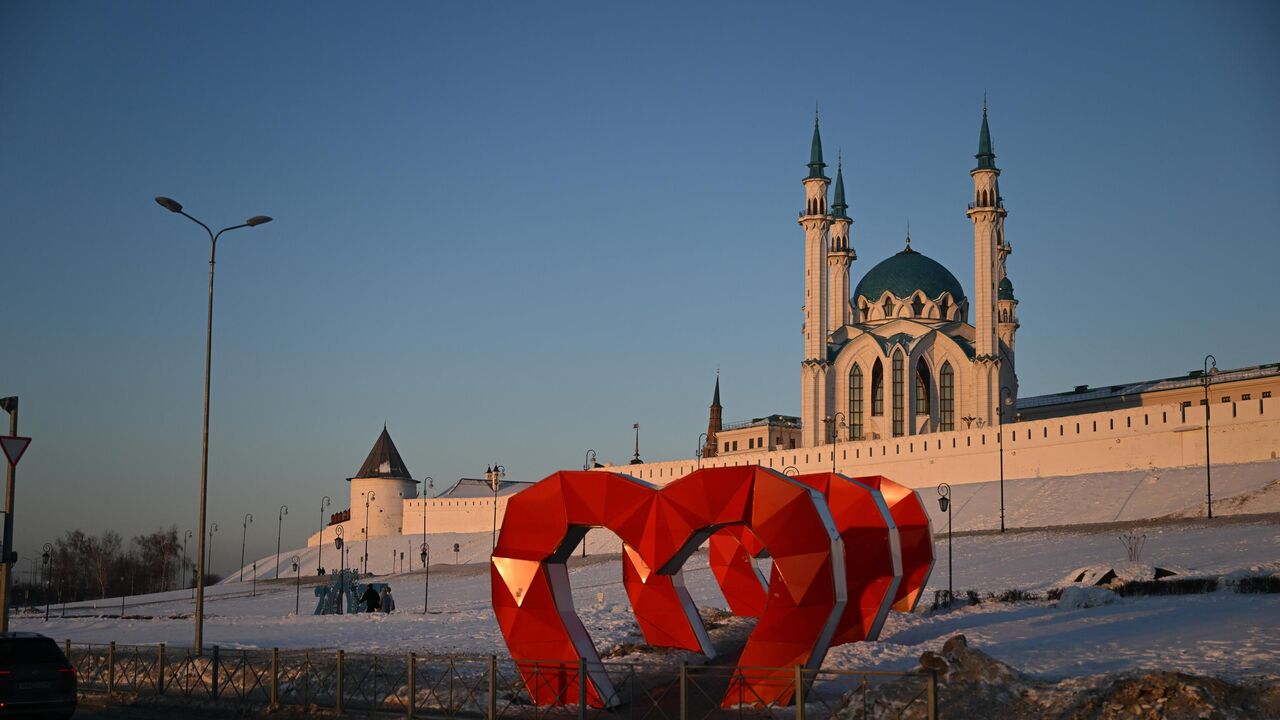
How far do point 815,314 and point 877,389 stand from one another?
6.63m

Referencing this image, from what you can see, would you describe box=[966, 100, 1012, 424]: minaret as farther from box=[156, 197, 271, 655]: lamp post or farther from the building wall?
box=[156, 197, 271, 655]: lamp post

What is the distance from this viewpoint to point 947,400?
81250 mm

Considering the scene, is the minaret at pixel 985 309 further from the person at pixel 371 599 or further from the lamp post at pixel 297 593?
the person at pixel 371 599

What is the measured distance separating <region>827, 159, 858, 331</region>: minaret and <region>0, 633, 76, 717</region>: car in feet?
243

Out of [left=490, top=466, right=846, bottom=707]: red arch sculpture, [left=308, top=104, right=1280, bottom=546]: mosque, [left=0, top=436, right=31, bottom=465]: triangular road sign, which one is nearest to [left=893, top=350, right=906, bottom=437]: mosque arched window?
[left=308, top=104, right=1280, bottom=546]: mosque

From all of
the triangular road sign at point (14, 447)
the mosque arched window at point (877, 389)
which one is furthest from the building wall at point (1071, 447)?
the triangular road sign at point (14, 447)

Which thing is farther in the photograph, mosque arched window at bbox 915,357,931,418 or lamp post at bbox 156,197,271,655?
mosque arched window at bbox 915,357,931,418

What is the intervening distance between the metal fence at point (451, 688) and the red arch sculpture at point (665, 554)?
224mm

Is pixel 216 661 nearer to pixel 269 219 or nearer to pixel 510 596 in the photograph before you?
pixel 510 596

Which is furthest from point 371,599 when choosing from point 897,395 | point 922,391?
point 922,391

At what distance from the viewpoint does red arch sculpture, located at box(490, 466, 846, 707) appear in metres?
17.2

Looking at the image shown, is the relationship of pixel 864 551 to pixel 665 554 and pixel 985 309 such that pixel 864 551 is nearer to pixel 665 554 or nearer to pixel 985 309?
pixel 665 554

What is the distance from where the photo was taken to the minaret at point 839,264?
88.4 metres

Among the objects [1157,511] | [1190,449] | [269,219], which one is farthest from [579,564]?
[269,219]
